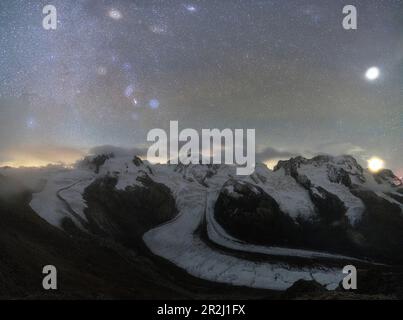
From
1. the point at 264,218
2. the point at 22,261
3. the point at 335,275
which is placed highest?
the point at 264,218

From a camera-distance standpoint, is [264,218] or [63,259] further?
[264,218]

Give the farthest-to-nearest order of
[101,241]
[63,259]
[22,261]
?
[101,241] < [63,259] < [22,261]

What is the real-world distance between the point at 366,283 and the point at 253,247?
131m

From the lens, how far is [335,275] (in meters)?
143

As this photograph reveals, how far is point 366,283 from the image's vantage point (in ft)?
165

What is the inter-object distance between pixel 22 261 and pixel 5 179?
305 ft

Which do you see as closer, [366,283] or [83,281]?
[366,283]

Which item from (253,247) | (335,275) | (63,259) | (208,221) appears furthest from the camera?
(208,221)
